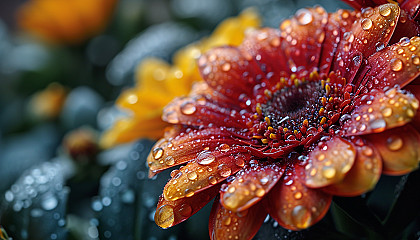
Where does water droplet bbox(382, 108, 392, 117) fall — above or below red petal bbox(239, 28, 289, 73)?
above

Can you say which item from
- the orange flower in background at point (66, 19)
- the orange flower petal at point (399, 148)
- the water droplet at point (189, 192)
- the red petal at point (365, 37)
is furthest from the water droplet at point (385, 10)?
the orange flower in background at point (66, 19)

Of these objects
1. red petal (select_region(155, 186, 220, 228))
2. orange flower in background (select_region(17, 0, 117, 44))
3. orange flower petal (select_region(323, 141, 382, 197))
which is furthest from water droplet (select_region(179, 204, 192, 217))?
orange flower in background (select_region(17, 0, 117, 44))

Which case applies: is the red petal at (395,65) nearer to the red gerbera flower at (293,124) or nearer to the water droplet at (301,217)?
the red gerbera flower at (293,124)

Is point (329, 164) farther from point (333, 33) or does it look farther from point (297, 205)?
point (333, 33)

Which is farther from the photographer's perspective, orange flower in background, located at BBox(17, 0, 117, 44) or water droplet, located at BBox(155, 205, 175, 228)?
orange flower in background, located at BBox(17, 0, 117, 44)

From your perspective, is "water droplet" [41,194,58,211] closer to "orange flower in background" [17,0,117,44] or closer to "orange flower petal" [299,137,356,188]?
"orange flower petal" [299,137,356,188]
